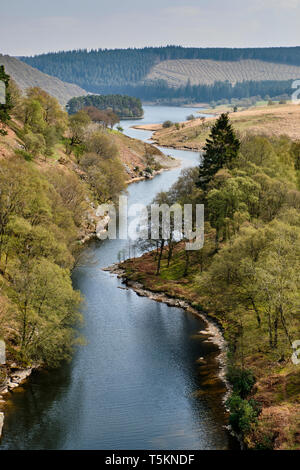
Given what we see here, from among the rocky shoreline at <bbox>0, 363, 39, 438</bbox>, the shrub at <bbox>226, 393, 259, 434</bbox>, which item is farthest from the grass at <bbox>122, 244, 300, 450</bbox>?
the rocky shoreline at <bbox>0, 363, 39, 438</bbox>

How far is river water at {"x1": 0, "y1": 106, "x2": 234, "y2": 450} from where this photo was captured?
41.8 meters

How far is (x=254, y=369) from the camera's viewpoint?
51.3m

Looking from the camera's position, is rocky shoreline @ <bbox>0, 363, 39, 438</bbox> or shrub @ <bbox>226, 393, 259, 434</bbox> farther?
rocky shoreline @ <bbox>0, 363, 39, 438</bbox>

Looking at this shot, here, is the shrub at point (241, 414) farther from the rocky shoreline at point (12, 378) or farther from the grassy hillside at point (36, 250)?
the rocky shoreline at point (12, 378)

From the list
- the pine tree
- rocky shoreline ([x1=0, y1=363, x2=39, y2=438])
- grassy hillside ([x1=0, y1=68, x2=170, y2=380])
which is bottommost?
rocky shoreline ([x1=0, y1=363, x2=39, y2=438])

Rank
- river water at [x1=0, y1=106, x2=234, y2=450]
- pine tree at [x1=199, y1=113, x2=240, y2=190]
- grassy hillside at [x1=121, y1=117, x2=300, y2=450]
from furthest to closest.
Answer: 1. pine tree at [x1=199, y1=113, x2=240, y2=190]
2. grassy hillside at [x1=121, y1=117, x2=300, y2=450]
3. river water at [x1=0, y1=106, x2=234, y2=450]

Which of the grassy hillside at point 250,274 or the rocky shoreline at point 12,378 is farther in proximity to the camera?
the rocky shoreline at point 12,378

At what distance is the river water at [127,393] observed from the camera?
4184cm

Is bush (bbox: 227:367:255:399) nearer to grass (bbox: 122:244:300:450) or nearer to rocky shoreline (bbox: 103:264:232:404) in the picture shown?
grass (bbox: 122:244:300:450)

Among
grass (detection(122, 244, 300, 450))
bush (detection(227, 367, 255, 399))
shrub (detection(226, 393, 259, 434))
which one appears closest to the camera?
grass (detection(122, 244, 300, 450))

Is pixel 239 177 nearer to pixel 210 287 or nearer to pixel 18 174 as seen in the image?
pixel 210 287

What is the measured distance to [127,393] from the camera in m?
48.6

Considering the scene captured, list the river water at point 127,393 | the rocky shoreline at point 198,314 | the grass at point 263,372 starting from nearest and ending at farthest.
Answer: the grass at point 263,372 < the river water at point 127,393 < the rocky shoreline at point 198,314

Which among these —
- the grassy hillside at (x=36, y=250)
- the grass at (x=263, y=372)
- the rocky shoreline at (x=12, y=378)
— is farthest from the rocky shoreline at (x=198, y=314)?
the rocky shoreline at (x=12, y=378)
